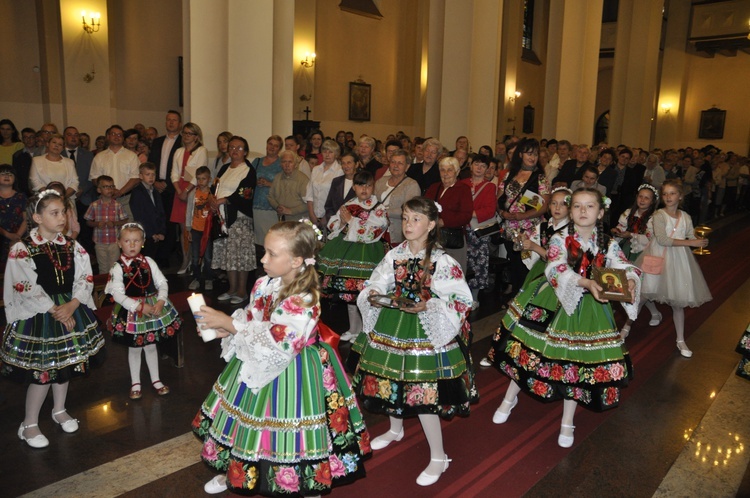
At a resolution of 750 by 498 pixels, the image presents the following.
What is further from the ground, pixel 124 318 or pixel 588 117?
pixel 588 117

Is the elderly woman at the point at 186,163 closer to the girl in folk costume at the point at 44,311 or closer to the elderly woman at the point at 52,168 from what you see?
the elderly woman at the point at 52,168

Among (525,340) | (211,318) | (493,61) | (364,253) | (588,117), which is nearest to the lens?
(211,318)

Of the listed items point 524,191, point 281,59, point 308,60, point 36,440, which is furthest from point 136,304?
point 308,60

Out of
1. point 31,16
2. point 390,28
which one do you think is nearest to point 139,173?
point 31,16

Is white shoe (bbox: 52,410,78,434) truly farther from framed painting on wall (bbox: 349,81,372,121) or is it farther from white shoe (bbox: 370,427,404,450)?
framed painting on wall (bbox: 349,81,372,121)

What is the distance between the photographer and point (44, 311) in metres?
3.96

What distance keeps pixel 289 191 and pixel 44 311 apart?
396cm

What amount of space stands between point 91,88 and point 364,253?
949 centimetres

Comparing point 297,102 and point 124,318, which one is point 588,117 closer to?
point 297,102

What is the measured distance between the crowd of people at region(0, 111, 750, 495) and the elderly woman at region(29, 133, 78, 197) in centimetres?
2

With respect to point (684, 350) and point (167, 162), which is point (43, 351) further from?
point (684, 350)

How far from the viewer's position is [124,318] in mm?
4652

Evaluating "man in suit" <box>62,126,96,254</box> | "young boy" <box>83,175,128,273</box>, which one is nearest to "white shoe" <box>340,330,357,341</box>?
"young boy" <box>83,175,128,273</box>

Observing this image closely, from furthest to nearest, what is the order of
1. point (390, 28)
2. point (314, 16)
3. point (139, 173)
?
point (390, 28)
point (314, 16)
point (139, 173)
